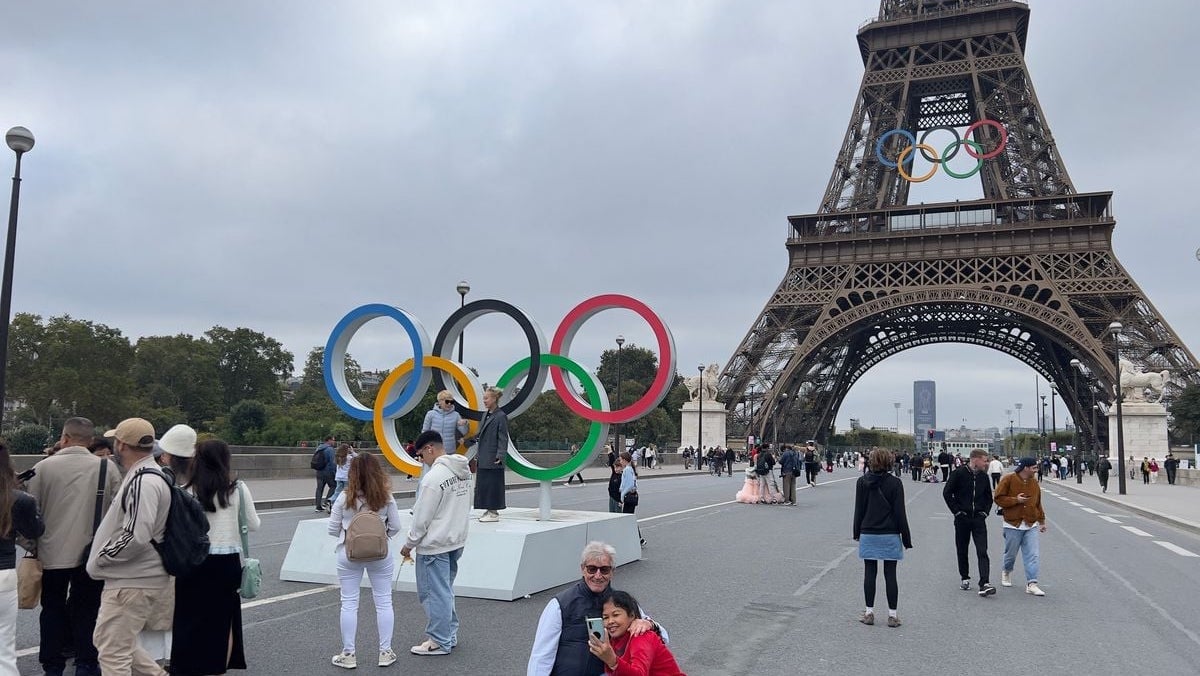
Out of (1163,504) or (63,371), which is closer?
(1163,504)

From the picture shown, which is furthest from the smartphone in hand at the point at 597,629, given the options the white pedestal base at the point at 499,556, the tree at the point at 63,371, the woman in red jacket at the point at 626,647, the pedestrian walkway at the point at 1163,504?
the tree at the point at 63,371

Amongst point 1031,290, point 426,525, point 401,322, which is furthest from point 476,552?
point 1031,290

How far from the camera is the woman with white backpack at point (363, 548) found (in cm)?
616

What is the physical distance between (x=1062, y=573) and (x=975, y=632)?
4616 mm

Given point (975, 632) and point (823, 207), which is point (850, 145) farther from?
point (975, 632)

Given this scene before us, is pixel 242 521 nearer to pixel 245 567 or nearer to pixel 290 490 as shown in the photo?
pixel 245 567

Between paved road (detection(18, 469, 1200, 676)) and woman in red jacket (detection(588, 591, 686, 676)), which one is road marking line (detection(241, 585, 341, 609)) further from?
woman in red jacket (detection(588, 591, 686, 676))

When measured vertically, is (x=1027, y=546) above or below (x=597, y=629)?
below

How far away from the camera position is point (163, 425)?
2436 inches

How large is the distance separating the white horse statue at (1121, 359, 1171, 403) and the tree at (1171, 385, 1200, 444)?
12.1m

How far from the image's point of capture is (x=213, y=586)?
16.8 ft

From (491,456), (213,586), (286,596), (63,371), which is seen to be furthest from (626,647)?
(63,371)

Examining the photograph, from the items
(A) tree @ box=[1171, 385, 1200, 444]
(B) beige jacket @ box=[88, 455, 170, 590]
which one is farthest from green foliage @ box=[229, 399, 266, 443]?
(A) tree @ box=[1171, 385, 1200, 444]

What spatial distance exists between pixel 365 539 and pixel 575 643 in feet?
8.77
